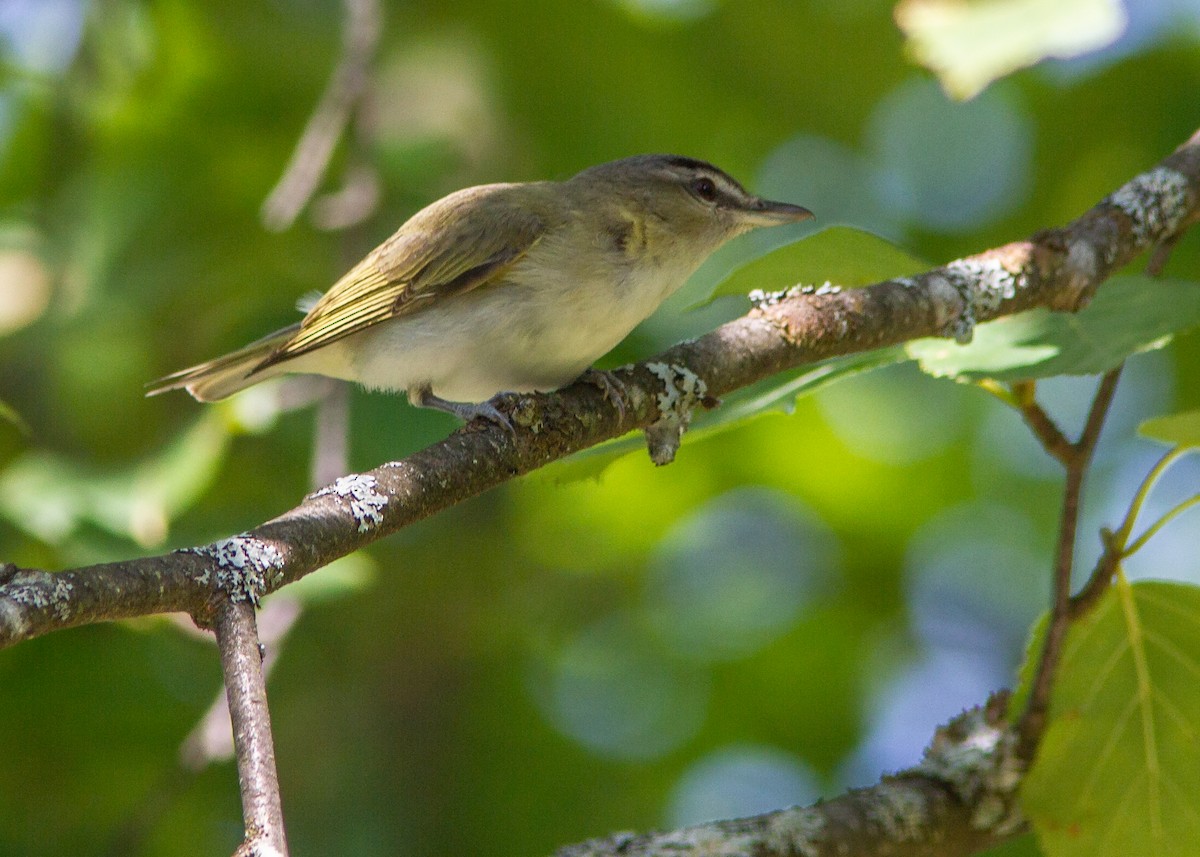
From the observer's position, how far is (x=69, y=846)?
5059 millimetres

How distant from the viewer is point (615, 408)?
9.18ft

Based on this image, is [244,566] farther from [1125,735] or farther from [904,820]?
[1125,735]

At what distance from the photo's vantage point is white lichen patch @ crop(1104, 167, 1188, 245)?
313cm

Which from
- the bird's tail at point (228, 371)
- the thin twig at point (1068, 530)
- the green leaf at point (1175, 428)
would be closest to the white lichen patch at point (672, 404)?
the thin twig at point (1068, 530)

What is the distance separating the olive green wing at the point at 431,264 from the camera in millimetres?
3869

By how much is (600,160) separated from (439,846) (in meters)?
3.71

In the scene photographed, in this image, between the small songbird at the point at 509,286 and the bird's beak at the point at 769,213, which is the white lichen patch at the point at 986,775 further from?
the bird's beak at the point at 769,213

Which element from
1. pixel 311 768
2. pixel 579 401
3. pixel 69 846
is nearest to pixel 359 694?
pixel 311 768

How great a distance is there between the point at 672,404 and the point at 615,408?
5.6 inches

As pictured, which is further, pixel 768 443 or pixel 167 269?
pixel 768 443

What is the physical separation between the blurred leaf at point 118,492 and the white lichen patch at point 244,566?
78.9 inches

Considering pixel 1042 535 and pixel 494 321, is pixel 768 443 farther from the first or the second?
pixel 494 321

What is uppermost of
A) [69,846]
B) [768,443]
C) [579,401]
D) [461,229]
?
[768,443]

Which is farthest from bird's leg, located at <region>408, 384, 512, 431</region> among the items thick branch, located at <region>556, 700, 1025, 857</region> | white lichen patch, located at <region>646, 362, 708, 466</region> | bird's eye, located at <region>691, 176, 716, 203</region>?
bird's eye, located at <region>691, 176, 716, 203</region>
